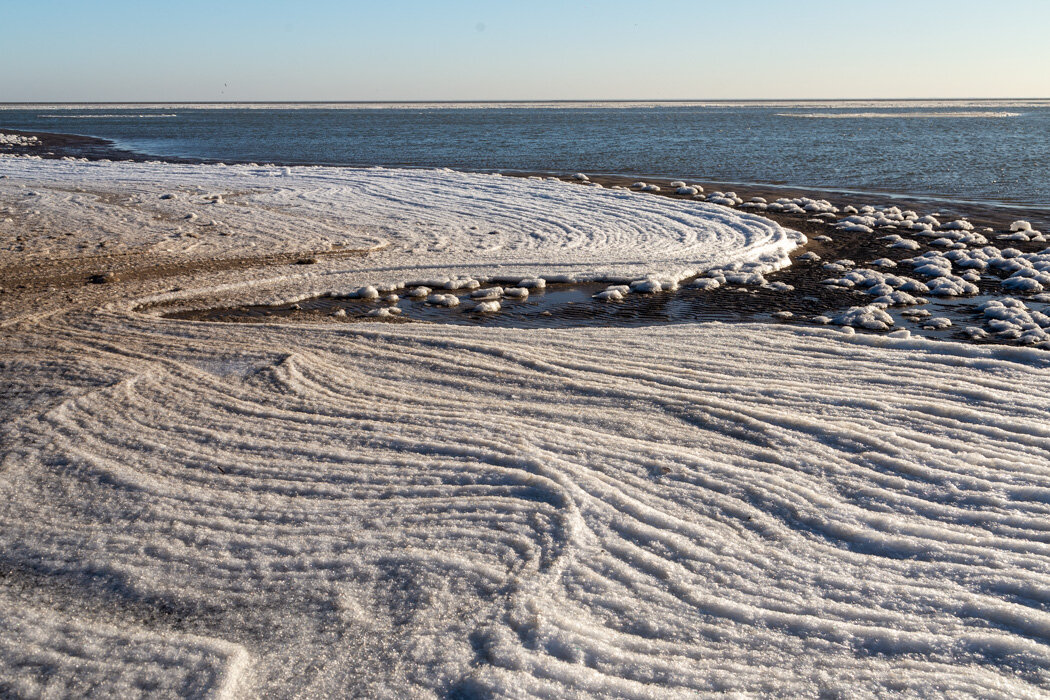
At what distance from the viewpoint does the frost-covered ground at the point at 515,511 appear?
3326 mm

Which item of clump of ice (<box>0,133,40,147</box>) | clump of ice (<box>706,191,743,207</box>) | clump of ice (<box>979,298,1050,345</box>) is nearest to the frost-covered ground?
clump of ice (<box>979,298,1050,345</box>)

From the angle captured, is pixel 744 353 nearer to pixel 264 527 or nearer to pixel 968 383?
pixel 968 383

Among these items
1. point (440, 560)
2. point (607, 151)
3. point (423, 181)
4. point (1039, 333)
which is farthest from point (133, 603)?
point (607, 151)

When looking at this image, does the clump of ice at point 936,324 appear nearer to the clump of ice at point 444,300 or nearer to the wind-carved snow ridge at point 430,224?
the wind-carved snow ridge at point 430,224

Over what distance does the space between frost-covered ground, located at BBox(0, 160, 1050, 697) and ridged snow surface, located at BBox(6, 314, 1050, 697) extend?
0.02 meters

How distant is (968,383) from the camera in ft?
20.8

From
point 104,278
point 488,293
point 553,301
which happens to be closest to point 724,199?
point 553,301

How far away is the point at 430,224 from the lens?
1334 centimetres

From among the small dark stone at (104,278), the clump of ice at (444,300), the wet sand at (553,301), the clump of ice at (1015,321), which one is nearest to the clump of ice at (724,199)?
the wet sand at (553,301)

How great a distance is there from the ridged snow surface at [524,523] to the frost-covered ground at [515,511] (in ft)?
0.06

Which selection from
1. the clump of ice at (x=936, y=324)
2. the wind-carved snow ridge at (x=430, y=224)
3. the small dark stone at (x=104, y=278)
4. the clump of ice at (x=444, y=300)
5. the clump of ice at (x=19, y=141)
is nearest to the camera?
the clump of ice at (x=936, y=324)

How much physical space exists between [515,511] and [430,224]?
9580 millimetres

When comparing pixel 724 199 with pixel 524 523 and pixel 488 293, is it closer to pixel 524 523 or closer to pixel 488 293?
pixel 488 293

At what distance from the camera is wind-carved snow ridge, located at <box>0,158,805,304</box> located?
1057 cm
